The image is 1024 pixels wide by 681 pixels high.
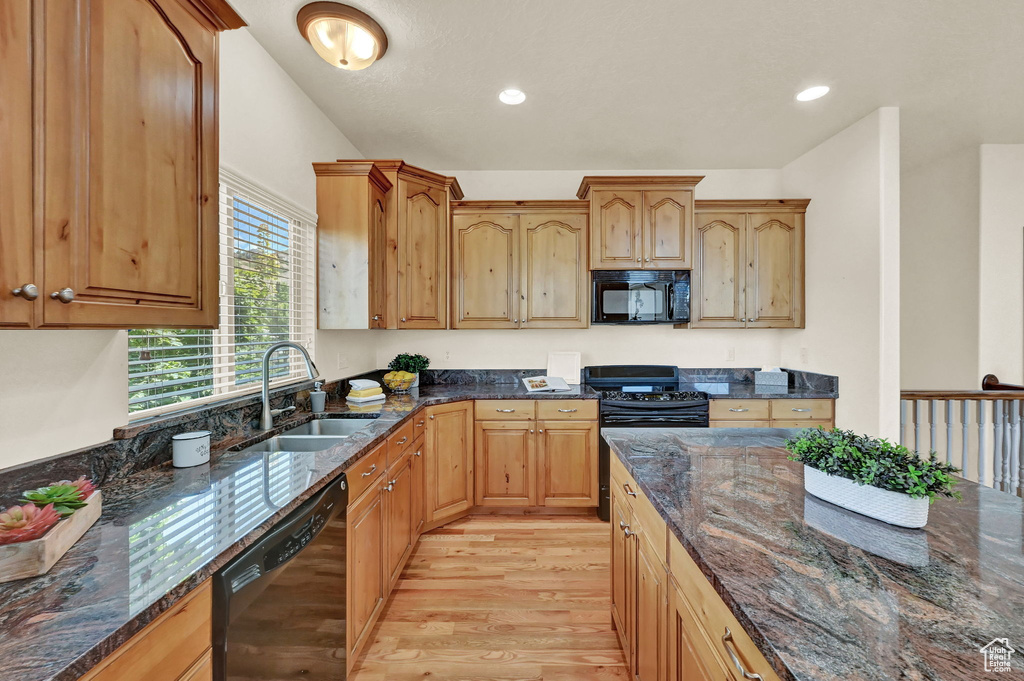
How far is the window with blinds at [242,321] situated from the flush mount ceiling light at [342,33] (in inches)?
29.4

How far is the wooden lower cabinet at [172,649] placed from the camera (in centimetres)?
65

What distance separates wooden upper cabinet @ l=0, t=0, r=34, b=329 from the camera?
738mm

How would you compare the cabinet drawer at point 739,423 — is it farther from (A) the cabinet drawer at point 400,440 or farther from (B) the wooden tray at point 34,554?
(B) the wooden tray at point 34,554

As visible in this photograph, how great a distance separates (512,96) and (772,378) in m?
3.01

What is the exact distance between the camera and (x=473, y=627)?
75.6 inches

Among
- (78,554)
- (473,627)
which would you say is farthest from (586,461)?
(78,554)

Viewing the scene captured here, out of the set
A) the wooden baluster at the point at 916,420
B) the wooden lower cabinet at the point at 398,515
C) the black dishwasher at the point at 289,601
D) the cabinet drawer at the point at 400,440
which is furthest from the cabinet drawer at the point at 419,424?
the wooden baluster at the point at 916,420

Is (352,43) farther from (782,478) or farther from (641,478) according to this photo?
(782,478)

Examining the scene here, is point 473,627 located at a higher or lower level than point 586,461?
lower

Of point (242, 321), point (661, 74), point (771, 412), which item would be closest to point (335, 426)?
point (242, 321)

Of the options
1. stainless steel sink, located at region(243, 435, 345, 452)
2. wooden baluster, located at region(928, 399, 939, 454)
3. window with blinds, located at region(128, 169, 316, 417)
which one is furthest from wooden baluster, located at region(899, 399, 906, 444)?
window with blinds, located at region(128, 169, 316, 417)

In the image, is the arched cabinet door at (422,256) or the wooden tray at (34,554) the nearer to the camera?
the wooden tray at (34,554)

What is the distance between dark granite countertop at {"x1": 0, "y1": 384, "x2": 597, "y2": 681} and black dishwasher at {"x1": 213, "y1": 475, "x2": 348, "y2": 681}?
58 millimetres

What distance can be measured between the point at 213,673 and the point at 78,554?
1.23ft
